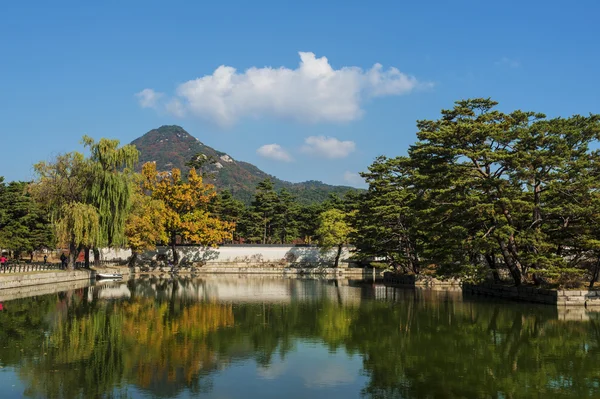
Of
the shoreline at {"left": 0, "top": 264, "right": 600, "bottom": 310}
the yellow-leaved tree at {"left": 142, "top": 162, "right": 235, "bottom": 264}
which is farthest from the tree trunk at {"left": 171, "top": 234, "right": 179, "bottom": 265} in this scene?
the shoreline at {"left": 0, "top": 264, "right": 600, "bottom": 310}

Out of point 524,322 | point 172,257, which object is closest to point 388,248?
Answer: point 524,322

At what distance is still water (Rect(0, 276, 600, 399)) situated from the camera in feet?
32.7

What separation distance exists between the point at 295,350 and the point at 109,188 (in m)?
27.0

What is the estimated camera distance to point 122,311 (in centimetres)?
2091

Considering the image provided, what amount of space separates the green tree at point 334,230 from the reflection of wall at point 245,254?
18.0 feet

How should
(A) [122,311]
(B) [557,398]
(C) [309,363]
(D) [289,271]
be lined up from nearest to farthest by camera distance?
(B) [557,398], (C) [309,363], (A) [122,311], (D) [289,271]

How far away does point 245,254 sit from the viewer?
190ft

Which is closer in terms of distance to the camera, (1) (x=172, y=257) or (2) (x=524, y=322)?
(2) (x=524, y=322)

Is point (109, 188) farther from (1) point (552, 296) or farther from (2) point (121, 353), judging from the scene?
(1) point (552, 296)

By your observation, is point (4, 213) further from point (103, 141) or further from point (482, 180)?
point (482, 180)

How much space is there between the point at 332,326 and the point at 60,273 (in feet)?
78.2

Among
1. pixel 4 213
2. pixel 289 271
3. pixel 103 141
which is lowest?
pixel 289 271

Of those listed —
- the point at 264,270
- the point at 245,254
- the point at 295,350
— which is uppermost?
the point at 245,254

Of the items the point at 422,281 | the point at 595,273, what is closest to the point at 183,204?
the point at 422,281
